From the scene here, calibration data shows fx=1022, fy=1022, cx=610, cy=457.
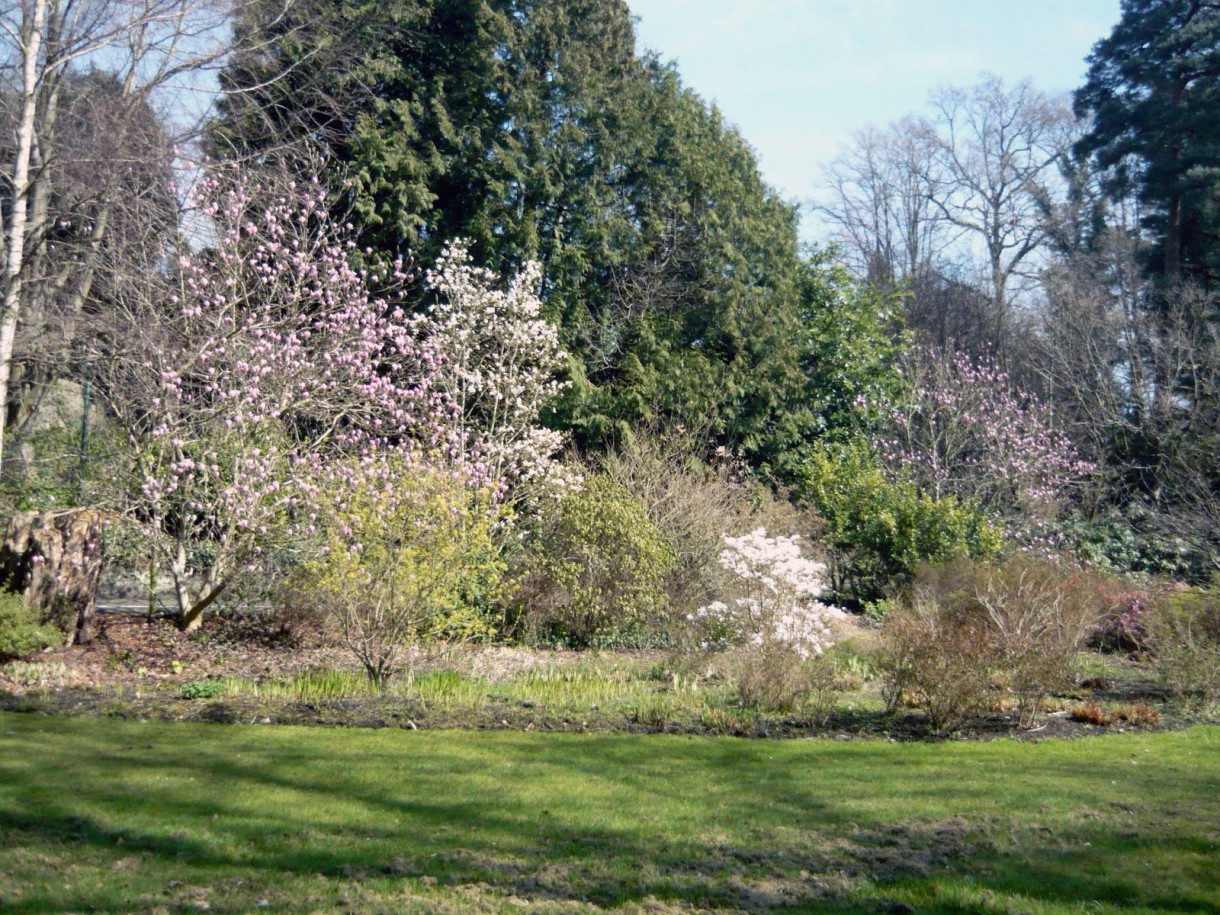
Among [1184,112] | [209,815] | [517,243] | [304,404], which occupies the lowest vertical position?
[209,815]

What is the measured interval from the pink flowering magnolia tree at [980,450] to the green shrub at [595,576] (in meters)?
6.83

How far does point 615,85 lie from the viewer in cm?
1859

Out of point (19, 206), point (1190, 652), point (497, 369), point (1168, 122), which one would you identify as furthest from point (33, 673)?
point (1168, 122)

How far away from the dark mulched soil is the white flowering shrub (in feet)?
1.16

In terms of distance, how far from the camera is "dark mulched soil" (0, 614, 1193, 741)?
8.12m

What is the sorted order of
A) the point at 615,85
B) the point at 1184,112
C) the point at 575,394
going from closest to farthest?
the point at 575,394 < the point at 615,85 < the point at 1184,112

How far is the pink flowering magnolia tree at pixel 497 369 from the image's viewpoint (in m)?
14.8

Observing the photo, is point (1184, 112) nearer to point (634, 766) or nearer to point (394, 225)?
point (394, 225)

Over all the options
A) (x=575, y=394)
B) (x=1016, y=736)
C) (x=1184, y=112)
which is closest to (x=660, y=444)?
(x=575, y=394)

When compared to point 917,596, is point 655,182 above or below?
above

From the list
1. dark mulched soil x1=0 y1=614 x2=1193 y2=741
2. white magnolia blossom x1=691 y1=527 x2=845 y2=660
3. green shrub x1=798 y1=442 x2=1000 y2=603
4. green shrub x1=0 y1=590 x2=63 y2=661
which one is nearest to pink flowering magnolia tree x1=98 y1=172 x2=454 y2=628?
dark mulched soil x1=0 y1=614 x2=1193 y2=741

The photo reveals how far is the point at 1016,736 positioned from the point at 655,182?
13.1 metres

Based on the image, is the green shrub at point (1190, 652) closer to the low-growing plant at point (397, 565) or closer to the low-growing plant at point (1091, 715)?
the low-growing plant at point (1091, 715)

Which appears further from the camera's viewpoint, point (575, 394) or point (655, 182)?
point (655, 182)
